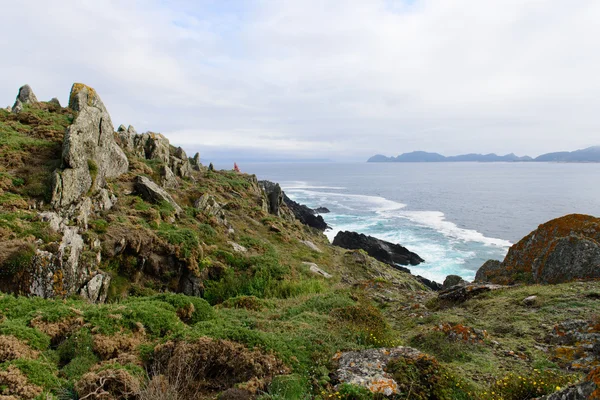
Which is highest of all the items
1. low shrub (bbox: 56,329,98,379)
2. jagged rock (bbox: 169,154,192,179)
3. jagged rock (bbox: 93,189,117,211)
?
jagged rock (bbox: 169,154,192,179)

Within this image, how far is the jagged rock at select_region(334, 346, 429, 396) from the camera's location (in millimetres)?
5656

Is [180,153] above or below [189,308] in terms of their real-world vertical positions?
above

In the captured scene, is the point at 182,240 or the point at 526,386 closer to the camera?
the point at 526,386

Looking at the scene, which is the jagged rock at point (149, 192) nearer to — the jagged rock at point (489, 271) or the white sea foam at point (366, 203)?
the jagged rock at point (489, 271)

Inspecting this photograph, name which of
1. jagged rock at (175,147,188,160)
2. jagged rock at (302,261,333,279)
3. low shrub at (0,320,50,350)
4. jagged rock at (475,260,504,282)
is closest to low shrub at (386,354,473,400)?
low shrub at (0,320,50,350)

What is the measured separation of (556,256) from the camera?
11906mm

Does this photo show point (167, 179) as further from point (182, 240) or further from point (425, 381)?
point (425, 381)

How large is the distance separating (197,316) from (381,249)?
3821cm

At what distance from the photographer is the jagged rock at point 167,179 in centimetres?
2466

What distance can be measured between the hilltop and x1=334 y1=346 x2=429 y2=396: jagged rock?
4 cm

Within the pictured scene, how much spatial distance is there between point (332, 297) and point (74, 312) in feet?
23.8

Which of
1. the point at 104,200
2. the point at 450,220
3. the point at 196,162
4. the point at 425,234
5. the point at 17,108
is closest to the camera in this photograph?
the point at 104,200

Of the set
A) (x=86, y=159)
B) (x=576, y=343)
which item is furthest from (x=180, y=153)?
(x=576, y=343)

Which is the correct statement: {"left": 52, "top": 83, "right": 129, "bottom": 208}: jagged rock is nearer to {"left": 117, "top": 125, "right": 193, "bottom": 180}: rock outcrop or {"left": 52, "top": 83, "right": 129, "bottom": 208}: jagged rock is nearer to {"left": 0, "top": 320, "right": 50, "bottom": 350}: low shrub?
{"left": 0, "top": 320, "right": 50, "bottom": 350}: low shrub
